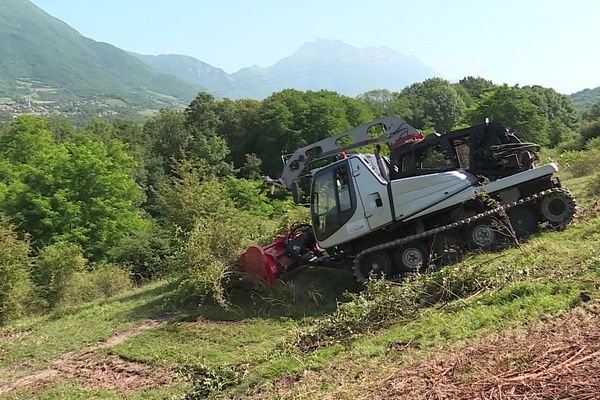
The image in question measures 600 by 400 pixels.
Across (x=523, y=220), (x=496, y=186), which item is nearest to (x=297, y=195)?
(x=496, y=186)

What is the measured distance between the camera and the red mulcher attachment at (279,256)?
10.7 meters

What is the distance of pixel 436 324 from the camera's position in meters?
6.00

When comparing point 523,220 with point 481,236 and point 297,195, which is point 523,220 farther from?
point 297,195

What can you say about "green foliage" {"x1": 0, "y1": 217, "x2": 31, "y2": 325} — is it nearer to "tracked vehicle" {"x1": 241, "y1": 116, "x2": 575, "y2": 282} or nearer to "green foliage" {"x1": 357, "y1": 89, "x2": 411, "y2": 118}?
"tracked vehicle" {"x1": 241, "y1": 116, "x2": 575, "y2": 282}

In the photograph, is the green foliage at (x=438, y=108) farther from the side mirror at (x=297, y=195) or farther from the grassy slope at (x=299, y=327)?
the grassy slope at (x=299, y=327)

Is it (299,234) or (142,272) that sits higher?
(299,234)

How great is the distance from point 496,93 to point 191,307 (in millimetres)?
47653

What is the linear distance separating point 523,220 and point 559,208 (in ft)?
2.17

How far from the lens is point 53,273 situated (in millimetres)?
18531

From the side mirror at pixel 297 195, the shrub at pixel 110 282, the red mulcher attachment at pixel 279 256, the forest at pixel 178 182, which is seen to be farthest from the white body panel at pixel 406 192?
the shrub at pixel 110 282

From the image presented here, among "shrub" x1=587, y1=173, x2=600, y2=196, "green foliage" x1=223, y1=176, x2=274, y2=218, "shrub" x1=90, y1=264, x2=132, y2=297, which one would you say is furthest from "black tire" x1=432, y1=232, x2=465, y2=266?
"green foliage" x1=223, y1=176, x2=274, y2=218

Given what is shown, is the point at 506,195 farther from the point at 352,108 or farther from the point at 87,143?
the point at 352,108

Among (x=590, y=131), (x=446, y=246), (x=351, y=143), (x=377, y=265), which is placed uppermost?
(x=590, y=131)

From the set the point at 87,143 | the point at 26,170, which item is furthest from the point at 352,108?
the point at 26,170
